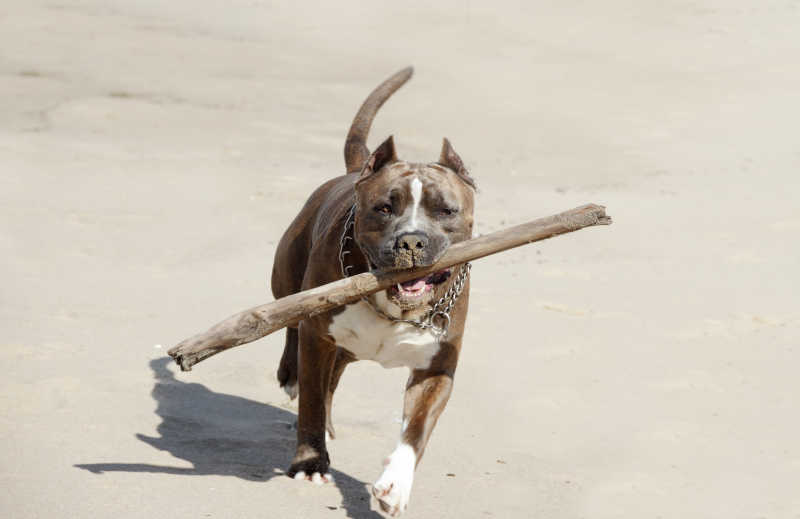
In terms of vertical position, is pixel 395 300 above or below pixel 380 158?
below

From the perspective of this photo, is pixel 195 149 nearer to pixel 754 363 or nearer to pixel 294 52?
pixel 294 52

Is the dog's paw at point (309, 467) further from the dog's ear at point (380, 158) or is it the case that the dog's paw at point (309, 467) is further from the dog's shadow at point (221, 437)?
the dog's ear at point (380, 158)

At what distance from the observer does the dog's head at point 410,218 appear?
4.65m

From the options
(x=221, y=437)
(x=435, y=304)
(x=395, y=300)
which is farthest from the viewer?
(x=221, y=437)

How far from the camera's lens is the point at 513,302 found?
8.66m

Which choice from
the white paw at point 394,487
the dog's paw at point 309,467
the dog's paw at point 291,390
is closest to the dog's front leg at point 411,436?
the white paw at point 394,487

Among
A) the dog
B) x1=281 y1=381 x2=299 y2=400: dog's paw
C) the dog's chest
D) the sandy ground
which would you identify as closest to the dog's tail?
the dog

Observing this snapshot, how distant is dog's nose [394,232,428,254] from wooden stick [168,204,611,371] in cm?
14

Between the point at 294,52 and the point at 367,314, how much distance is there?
11.9m

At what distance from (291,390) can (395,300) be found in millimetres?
1896

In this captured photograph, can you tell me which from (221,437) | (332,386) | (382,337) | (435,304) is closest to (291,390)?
(332,386)

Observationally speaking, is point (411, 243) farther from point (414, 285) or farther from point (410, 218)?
point (414, 285)

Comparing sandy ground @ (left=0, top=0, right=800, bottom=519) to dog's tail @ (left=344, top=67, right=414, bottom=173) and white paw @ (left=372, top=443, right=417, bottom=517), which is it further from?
dog's tail @ (left=344, top=67, right=414, bottom=173)

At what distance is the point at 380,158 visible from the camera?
16.9ft
